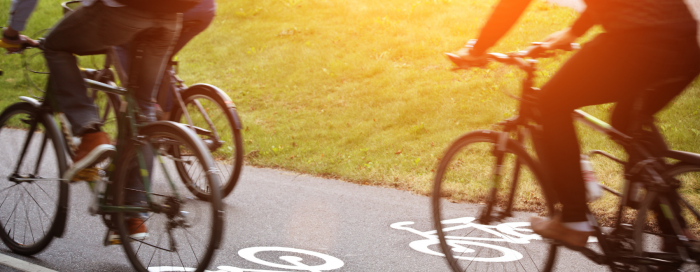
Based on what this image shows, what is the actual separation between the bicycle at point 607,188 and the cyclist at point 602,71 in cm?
8

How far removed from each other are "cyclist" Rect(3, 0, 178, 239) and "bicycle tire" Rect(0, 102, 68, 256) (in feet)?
0.83

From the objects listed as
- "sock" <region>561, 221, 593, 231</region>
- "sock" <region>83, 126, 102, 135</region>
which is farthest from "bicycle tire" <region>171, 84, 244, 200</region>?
"sock" <region>561, 221, 593, 231</region>

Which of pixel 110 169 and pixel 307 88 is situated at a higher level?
pixel 307 88

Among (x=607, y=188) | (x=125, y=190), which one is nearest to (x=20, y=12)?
(x=125, y=190)

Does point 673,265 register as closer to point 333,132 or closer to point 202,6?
point 202,6

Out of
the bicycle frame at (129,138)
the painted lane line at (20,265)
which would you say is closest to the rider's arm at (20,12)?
the bicycle frame at (129,138)

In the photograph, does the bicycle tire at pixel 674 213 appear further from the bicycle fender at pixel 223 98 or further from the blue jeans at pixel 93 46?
the bicycle fender at pixel 223 98

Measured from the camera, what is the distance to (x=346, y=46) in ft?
33.3

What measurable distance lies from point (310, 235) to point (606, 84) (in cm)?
220

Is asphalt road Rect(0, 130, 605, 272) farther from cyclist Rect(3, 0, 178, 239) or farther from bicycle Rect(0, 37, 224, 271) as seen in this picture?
cyclist Rect(3, 0, 178, 239)

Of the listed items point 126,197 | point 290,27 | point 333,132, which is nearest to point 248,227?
point 126,197

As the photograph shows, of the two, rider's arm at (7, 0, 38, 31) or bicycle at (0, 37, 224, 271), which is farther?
rider's arm at (7, 0, 38, 31)

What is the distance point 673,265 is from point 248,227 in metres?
2.64

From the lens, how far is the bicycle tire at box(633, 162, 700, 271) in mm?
2205
